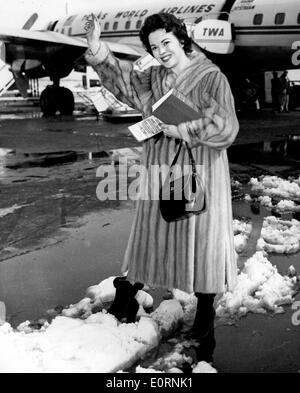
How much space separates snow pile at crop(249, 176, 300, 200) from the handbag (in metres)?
3.98

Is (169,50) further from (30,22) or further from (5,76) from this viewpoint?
(5,76)

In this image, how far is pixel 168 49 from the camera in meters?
2.65

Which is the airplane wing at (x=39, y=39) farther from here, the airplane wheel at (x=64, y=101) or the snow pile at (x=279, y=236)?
the snow pile at (x=279, y=236)

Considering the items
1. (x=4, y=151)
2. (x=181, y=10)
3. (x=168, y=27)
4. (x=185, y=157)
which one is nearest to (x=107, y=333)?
(x=185, y=157)

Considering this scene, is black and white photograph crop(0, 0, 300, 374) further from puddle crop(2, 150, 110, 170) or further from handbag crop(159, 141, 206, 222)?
puddle crop(2, 150, 110, 170)

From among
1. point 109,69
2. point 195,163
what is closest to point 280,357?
point 195,163

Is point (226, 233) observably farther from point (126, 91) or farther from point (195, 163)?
point (126, 91)

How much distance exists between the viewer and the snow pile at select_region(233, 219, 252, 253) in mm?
4445

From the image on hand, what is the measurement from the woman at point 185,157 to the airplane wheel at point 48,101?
51.6 feet

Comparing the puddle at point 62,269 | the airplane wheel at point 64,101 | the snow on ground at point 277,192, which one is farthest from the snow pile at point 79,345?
the airplane wheel at point 64,101

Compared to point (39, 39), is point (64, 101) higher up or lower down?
Answer: lower down

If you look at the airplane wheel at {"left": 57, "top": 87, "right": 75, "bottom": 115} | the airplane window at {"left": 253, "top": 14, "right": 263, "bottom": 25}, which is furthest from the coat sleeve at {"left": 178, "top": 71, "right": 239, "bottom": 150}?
the airplane wheel at {"left": 57, "top": 87, "right": 75, "bottom": 115}

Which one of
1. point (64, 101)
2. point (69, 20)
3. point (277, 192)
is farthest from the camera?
point (69, 20)

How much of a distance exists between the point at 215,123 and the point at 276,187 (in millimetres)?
4601
